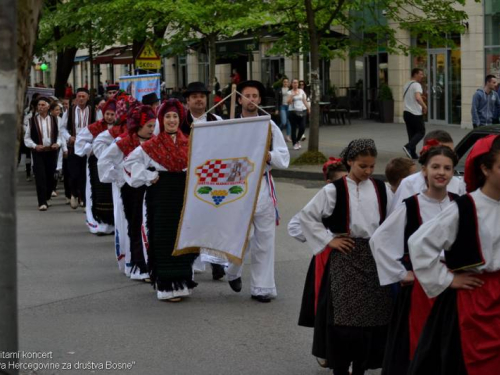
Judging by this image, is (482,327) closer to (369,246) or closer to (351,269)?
(369,246)

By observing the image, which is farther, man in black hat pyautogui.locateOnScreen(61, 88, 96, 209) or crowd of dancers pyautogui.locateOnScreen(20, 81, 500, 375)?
man in black hat pyautogui.locateOnScreen(61, 88, 96, 209)

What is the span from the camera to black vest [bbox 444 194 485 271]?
480 centimetres

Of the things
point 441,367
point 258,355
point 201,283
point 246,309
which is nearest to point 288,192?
→ point 201,283

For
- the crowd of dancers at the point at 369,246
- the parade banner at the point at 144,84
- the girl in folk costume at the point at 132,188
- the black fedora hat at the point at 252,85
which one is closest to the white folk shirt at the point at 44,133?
the parade banner at the point at 144,84

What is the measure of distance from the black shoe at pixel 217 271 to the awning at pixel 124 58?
27396 mm

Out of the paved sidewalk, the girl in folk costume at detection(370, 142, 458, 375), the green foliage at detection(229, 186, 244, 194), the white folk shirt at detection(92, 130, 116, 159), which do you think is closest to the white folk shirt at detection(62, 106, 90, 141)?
the paved sidewalk

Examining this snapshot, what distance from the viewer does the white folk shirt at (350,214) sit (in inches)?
248

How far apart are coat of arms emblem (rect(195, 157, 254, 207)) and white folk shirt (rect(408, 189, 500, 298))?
13.2 feet

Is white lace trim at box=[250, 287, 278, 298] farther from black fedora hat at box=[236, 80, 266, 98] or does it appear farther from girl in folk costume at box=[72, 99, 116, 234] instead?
girl in folk costume at box=[72, 99, 116, 234]

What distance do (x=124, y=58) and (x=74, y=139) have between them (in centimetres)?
2193

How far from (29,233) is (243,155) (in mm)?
6225

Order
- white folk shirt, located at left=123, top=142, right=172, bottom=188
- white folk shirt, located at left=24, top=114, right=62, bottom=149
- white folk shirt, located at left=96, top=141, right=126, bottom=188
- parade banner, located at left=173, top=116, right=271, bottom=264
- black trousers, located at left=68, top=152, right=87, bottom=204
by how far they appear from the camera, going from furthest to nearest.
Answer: white folk shirt, located at left=24, top=114, right=62, bottom=149
black trousers, located at left=68, top=152, right=87, bottom=204
white folk shirt, located at left=96, top=141, right=126, bottom=188
white folk shirt, located at left=123, top=142, right=172, bottom=188
parade banner, located at left=173, top=116, right=271, bottom=264

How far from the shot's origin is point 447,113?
3173 cm

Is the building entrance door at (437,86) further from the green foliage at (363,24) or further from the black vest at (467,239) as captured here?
the black vest at (467,239)
